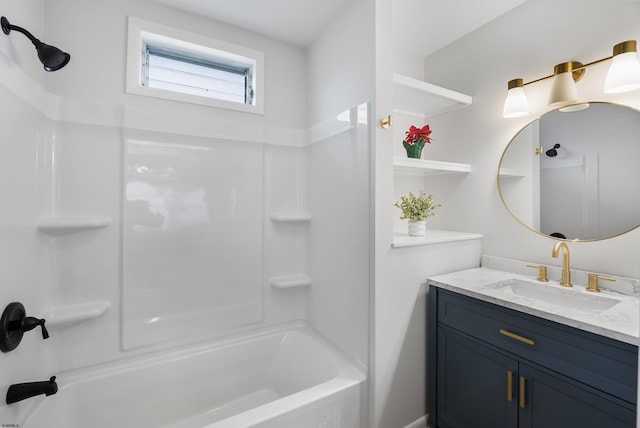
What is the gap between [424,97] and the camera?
6.66 feet

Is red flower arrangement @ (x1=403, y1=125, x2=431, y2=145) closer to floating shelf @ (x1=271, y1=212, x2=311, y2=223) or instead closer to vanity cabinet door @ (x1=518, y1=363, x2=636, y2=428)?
floating shelf @ (x1=271, y1=212, x2=311, y2=223)

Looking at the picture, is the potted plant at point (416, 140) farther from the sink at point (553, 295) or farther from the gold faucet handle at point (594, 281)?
the gold faucet handle at point (594, 281)

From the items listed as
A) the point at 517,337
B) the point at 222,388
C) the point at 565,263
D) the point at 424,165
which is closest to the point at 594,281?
the point at 565,263

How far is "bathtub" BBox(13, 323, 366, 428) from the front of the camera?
135 cm

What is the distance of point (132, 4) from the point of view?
1707mm

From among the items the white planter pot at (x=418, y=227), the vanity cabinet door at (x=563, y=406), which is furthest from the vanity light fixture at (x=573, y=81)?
the vanity cabinet door at (x=563, y=406)

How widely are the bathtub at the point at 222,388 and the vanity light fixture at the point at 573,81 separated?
1940 mm

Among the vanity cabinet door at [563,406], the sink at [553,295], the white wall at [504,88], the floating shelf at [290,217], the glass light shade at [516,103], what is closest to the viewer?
the vanity cabinet door at [563,406]

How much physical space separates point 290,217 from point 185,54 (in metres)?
1.35

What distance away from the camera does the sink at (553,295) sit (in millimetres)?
1375

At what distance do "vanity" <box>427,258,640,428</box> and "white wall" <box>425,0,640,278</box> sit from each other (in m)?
0.18

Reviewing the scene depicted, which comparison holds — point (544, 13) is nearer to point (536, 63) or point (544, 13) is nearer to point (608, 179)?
point (536, 63)

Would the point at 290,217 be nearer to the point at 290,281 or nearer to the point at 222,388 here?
the point at 290,281

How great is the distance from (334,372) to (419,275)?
0.77m
